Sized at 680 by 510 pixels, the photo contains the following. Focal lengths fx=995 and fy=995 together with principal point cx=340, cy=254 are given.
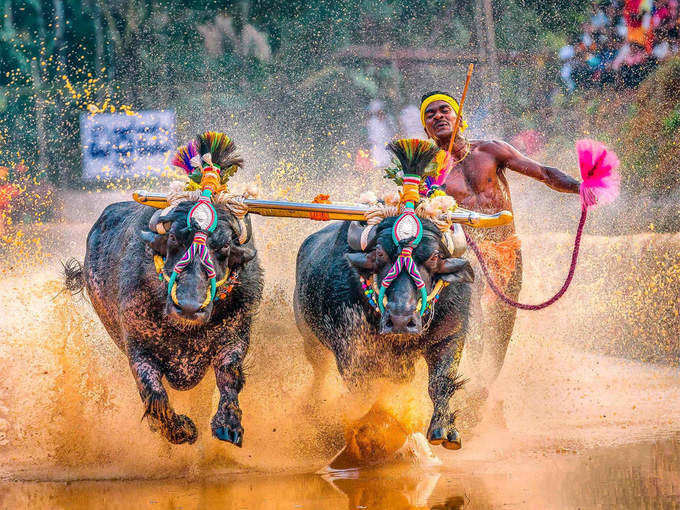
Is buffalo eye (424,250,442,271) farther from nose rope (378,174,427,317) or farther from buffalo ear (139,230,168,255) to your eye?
buffalo ear (139,230,168,255)

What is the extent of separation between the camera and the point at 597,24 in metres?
13.7

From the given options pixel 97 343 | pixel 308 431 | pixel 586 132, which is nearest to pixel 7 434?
pixel 97 343

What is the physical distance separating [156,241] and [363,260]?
1107mm

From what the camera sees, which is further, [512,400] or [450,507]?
[512,400]

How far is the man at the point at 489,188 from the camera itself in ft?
21.1

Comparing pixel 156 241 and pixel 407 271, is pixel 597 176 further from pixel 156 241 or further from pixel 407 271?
pixel 156 241

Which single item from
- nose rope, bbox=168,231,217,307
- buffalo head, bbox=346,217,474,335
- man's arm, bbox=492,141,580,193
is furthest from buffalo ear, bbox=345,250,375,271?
man's arm, bbox=492,141,580,193

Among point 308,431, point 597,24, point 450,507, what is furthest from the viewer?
point 597,24

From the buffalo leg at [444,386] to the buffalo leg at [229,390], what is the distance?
994mm

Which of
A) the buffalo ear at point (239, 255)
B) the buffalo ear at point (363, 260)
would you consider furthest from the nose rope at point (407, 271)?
the buffalo ear at point (239, 255)

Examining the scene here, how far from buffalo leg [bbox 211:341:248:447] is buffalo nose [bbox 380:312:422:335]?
92 centimetres

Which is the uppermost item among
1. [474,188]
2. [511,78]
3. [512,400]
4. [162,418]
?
[511,78]

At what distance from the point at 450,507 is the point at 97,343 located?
3.41 m

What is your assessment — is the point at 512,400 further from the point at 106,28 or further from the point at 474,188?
the point at 106,28
